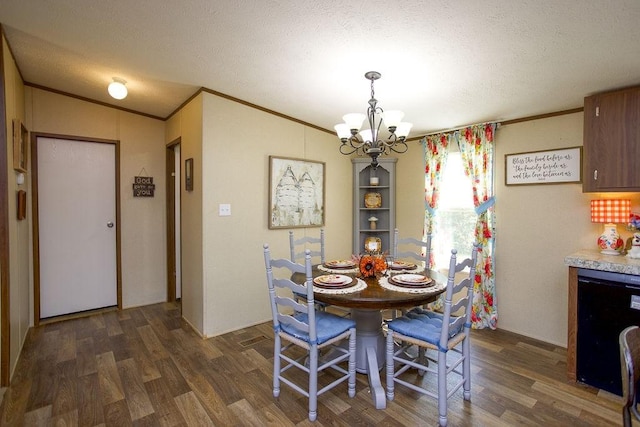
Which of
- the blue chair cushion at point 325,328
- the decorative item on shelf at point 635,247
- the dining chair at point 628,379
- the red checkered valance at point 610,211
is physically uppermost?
the red checkered valance at point 610,211

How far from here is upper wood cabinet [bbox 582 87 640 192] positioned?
2.27 m

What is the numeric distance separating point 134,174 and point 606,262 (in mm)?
4577

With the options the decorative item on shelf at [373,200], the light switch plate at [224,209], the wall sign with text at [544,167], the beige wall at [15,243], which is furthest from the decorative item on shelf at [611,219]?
the beige wall at [15,243]

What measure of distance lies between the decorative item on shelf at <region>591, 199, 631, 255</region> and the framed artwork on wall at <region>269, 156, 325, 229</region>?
2.63 meters

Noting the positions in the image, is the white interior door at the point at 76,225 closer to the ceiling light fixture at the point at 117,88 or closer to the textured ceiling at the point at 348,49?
the textured ceiling at the point at 348,49

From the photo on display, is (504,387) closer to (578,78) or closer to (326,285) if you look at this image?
(326,285)

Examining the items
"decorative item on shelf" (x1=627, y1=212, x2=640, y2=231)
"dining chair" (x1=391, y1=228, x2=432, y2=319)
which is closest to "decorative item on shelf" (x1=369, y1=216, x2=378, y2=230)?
"dining chair" (x1=391, y1=228, x2=432, y2=319)

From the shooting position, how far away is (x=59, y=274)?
3455 mm

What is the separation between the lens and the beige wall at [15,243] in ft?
7.47

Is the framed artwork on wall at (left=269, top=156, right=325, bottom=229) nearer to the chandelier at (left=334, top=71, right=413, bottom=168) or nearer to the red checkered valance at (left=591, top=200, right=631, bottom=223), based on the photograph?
the chandelier at (left=334, top=71, right=413, bottom=168)

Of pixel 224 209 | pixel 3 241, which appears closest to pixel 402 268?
pixel 224 209

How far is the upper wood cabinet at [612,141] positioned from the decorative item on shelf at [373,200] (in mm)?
2187

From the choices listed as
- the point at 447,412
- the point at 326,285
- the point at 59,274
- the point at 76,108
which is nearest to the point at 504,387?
the point at 447,412

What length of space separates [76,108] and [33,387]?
2753 millimetres
